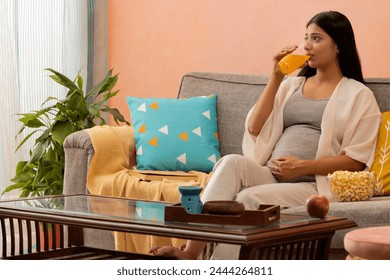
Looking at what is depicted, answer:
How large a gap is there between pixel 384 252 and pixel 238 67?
296 centimetres

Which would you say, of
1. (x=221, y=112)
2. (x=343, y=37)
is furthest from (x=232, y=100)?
(x=343, y=37)

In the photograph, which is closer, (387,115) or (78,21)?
(387,115)

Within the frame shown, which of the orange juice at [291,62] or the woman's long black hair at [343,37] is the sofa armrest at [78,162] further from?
the woman's long black hair at [343,37]

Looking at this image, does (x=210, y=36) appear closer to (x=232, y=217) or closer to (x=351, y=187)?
(x=351, y=187)

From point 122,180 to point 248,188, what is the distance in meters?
0.74

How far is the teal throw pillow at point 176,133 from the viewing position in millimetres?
3844

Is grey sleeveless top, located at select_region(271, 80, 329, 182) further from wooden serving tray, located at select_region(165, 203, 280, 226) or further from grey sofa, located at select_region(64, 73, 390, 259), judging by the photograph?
wooden serving tray, located at select_region(165, 203, 280, 226)

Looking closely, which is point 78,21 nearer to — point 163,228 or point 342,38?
point 342,38

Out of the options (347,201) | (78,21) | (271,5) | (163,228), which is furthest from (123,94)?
(163,228)

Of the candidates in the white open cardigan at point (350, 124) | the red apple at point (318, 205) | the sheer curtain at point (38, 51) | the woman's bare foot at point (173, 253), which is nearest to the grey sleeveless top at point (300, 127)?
the white open cardigan at point (350, 124)

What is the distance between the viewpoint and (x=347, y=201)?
2896 mm

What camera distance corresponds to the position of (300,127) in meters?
3.47

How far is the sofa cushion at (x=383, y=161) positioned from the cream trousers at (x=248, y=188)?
0.82 feet

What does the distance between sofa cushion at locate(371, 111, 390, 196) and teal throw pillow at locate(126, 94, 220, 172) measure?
832 millimetres
